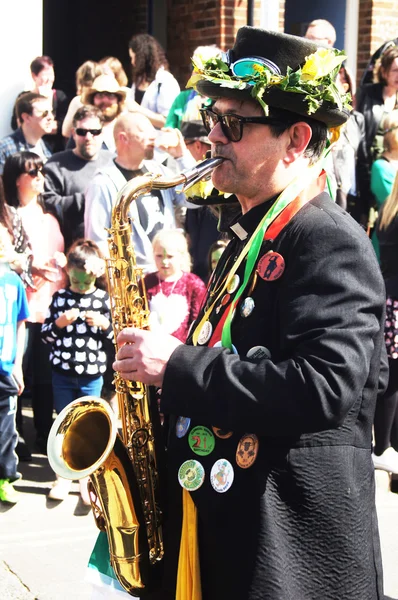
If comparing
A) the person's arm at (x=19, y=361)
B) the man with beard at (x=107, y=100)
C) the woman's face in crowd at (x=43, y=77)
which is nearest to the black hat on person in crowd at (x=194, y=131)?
the man with beard at (x=107, y=100)

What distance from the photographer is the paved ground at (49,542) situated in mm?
4363

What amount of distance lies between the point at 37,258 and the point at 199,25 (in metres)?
4.81

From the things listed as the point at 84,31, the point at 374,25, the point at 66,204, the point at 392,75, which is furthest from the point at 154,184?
the point at 84,31

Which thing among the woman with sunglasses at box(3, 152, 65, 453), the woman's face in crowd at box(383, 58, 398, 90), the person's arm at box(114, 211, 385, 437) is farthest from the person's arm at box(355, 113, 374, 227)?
the person's arm at box(114, 211, 385, 437)

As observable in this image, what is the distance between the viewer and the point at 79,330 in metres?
5.51

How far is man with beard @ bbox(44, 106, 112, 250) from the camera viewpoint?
260 inches

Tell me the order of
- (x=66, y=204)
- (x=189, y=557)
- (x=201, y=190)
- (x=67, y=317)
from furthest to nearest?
1. (x=66, y=204)
2. (x=67, y=317)
3. (x=201, y=190)
4. (x=189, y=557)

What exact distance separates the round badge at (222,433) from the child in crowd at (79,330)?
313 centimetres

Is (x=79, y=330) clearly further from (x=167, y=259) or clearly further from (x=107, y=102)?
(x=107, y=102)

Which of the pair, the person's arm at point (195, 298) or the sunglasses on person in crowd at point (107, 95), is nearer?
the person's arm at point (195, 298)

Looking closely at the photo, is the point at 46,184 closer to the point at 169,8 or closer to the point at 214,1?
the point at 214,1

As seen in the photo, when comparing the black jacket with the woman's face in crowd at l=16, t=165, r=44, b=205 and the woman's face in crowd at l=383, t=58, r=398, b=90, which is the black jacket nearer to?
the woman's face in crowd at l=16, t=165, r=44, b=205

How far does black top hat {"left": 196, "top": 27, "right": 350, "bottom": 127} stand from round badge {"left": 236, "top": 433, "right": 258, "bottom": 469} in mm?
837

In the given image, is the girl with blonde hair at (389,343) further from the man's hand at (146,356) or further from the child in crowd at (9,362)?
the man's hand at (146,356)
